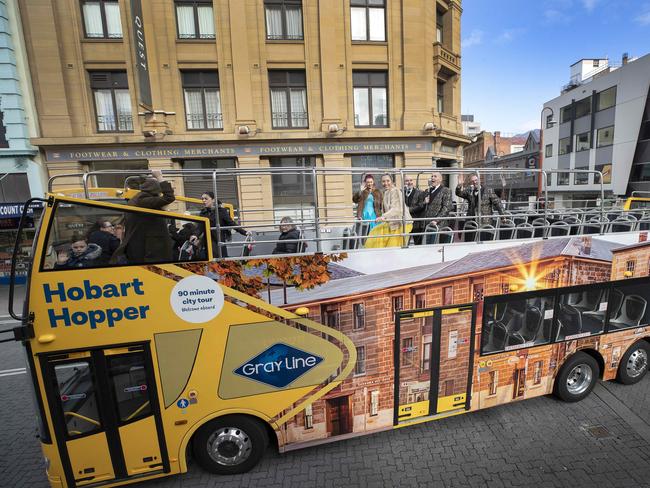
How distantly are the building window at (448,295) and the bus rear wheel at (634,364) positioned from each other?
12.8 ft

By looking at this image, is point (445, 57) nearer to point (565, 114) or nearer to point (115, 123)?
point (115, 123)

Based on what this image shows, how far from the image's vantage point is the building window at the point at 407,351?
14.3 ft

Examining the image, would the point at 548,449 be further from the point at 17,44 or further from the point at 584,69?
the point at 584,69

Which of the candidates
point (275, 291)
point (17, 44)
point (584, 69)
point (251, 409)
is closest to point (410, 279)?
point (275, 291)

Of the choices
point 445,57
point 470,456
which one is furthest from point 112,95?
point 470,456

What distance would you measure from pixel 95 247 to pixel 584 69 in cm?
5566

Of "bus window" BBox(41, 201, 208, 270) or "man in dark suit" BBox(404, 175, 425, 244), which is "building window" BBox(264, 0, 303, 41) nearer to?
"man in dark suit" BBox(404, 175, 425, 244)

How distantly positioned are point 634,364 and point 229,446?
277 inches

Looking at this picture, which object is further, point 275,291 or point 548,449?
point 548,449

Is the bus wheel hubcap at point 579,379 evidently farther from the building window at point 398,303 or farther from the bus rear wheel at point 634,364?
the building window at point 398,303

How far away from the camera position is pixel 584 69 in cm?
4034

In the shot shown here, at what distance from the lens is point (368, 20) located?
1589 centimetres

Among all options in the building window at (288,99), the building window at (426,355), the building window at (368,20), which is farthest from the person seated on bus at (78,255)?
the building window at (368,20)

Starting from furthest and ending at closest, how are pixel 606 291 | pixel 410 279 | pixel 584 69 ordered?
pixel 584 69
pixel 606 291
pixel 410 279
